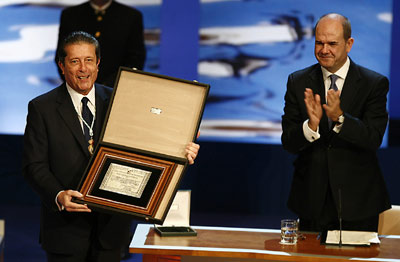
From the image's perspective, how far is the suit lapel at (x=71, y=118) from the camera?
2574 mm

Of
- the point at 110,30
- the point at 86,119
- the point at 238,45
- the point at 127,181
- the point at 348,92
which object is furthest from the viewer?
the point at 238,45

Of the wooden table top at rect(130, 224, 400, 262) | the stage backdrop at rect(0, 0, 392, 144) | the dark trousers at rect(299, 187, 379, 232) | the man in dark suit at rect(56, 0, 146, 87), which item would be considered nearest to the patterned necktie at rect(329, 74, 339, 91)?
the dark trousers at rect(299, 187, 379, 232)

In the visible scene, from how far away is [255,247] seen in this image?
8.34 ft

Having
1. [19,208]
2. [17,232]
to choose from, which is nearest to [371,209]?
[17,232]

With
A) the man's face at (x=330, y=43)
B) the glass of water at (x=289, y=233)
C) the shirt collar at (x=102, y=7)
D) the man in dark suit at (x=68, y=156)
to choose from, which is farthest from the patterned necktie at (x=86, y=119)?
the shirt collar at (x=102, y=7)

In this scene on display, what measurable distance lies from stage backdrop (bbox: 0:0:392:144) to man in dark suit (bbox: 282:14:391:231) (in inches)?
114

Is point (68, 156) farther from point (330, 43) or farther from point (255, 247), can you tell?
point (330, 43)

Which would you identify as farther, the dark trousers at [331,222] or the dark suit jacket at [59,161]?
the dark trousers at [331,222]

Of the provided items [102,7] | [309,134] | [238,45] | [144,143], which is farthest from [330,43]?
[238,45]

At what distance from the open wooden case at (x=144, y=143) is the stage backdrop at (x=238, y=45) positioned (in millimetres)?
3199

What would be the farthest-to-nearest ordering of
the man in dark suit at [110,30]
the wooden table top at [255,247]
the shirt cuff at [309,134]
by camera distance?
the man in dark suit at [110,30] < the shirt cuff at [309,134] < the wooden table top at [255,247]

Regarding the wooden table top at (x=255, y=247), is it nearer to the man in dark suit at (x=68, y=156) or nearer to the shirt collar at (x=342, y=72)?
the man in dark suit at (x=68, y=156)

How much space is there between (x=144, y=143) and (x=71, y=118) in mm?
319

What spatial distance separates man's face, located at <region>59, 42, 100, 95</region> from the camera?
2.60 meters
